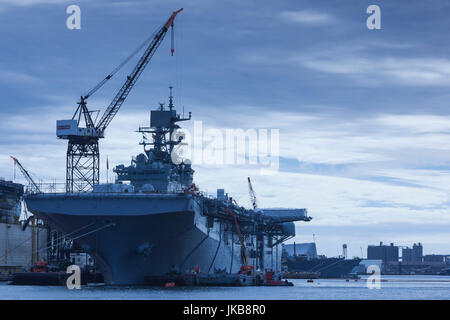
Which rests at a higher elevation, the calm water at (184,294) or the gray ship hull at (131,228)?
the gray ship hull at (131,228)

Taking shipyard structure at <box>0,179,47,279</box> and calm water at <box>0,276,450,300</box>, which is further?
shipyard structure at <box>0,179,47,279</box>

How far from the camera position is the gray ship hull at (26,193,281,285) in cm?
5003

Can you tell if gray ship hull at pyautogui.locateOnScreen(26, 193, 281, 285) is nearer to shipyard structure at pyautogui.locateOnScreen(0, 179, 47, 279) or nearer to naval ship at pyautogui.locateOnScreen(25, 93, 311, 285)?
naval ship at pyautogui.locateOnScreen(25, 93, 311, 285)

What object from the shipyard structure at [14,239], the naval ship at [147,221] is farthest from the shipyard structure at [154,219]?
the shipyard structure at [14,239]

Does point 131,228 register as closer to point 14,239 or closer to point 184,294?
point 184,294

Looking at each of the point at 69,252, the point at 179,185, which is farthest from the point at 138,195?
the point at 69,252

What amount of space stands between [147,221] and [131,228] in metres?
1.41

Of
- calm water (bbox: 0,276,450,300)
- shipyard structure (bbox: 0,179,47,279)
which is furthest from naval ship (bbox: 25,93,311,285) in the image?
shipyard structure (bbox: 0,179,47,279)

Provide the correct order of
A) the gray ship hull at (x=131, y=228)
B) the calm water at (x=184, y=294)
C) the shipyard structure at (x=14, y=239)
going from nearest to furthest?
the calm water at (x=184, y=294), the gray ship hull at (x=131, y=228), the shipyard structure at (x=14, y=239)

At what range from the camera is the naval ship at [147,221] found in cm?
5025

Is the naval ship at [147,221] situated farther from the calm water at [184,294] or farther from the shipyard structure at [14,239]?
the shipyard structure at [14,239]

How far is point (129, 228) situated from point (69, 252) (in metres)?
45.2
